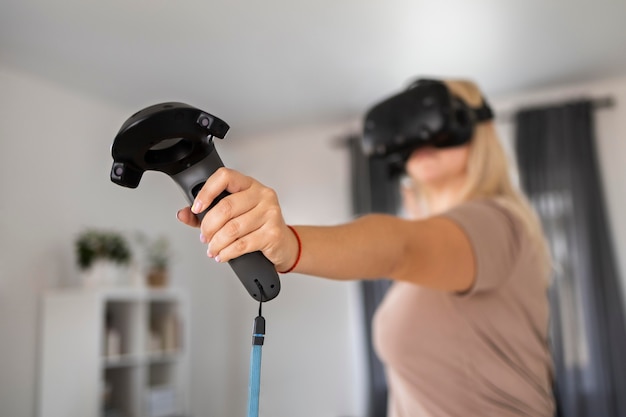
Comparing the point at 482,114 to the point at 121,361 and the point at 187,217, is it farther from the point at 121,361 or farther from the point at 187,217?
the point at 121,361

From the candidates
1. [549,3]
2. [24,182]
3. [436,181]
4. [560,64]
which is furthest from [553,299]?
[24,182]

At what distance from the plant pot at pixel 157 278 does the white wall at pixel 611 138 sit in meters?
2.03

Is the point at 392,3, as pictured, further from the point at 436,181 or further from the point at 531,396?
the point at 531,396

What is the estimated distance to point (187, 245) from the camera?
12.1 ft

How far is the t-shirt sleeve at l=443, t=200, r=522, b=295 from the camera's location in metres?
0.88

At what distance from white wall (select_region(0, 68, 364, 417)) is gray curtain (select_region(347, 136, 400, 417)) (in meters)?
0.13

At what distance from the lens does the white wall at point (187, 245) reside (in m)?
2.64

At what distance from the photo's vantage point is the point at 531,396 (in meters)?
0.94

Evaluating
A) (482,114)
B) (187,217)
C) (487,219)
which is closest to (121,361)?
(482,114)

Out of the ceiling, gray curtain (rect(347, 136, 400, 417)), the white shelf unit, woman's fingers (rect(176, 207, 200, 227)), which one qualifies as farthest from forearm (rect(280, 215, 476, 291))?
gray curtain (rect(347, 136, 400, 417))

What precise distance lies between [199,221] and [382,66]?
2.53m

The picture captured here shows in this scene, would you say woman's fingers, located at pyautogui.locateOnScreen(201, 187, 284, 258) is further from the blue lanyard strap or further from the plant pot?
the plant pot

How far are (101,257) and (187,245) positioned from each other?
3.09 ft

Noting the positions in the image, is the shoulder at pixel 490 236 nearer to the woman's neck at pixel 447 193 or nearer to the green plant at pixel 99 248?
the woman's neck at pixel 447 193
